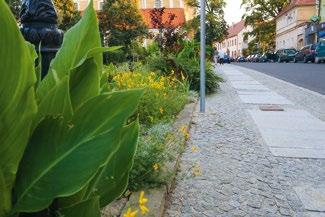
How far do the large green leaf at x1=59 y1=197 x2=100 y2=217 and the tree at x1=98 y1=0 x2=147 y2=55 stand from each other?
30211 millimetres

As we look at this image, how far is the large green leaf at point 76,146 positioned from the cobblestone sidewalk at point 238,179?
Answer: 64.2 inches

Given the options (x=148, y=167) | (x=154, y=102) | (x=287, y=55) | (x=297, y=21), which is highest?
(x=297, y=21)

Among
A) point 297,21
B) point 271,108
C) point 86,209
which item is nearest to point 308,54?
point 297,21

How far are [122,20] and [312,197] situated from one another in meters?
31.3

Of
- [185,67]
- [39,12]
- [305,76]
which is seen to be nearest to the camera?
[39,12]

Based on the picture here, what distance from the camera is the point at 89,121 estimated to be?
1.23 m

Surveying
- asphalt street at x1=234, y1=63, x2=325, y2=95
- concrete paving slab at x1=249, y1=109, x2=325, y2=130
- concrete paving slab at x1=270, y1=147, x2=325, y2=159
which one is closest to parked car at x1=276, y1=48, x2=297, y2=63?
asphalt street at x1=234, y1=63, x2=325, y2=95

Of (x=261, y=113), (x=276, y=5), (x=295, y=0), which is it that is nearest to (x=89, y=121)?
(x=261, y=113)

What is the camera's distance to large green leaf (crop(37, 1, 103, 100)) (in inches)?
54.5

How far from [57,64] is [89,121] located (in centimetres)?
31

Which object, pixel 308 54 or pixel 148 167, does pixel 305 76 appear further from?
pixel 308 54

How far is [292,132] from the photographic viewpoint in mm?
5648

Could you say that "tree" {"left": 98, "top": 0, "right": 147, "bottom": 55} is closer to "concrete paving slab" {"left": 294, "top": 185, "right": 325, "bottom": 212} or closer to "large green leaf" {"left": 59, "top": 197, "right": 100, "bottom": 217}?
"concrete paving slab" {"left": 294, "top": 185, "right": 325, "bottom": 212}

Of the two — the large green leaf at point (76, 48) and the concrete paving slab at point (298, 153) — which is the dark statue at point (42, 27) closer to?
the large green leaf at point (76, 48)
